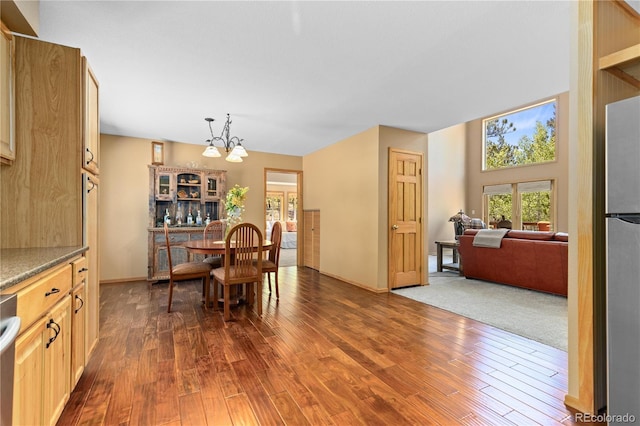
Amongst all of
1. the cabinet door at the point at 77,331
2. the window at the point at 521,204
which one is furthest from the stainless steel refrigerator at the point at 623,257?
the window at the point at 521,204

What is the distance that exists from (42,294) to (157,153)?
434 centimetres

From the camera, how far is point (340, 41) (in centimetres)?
226

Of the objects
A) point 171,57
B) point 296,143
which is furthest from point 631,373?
point 296,143

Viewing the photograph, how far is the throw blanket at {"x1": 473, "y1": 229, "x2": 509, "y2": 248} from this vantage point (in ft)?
14.9

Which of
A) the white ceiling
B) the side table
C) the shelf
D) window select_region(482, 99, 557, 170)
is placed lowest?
the side table

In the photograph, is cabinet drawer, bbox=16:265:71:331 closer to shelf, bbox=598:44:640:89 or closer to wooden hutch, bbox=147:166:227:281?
shelf, bbox=598:44:640:89

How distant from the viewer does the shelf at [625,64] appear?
1.50m

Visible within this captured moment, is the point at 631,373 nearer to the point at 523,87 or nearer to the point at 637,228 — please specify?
the point at 637,228

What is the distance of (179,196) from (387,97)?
378cm

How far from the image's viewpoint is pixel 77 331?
1784mm

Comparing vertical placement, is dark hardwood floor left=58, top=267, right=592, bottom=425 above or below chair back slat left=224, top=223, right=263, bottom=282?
below

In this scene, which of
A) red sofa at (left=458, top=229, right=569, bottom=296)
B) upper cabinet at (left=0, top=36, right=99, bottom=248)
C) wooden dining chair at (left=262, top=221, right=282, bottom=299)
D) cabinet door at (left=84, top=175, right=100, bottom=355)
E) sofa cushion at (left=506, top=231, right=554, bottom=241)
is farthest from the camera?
sofa cushion at (left=506, top=231, right=554, bottom=241)

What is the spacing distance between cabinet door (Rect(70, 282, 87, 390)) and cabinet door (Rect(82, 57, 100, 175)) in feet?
2.74

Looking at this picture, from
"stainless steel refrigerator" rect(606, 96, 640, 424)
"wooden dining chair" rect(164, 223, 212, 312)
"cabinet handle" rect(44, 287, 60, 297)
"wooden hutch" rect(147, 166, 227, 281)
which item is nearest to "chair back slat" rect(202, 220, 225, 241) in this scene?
"wooden hutch" rect(147, 166, 227, 281)
